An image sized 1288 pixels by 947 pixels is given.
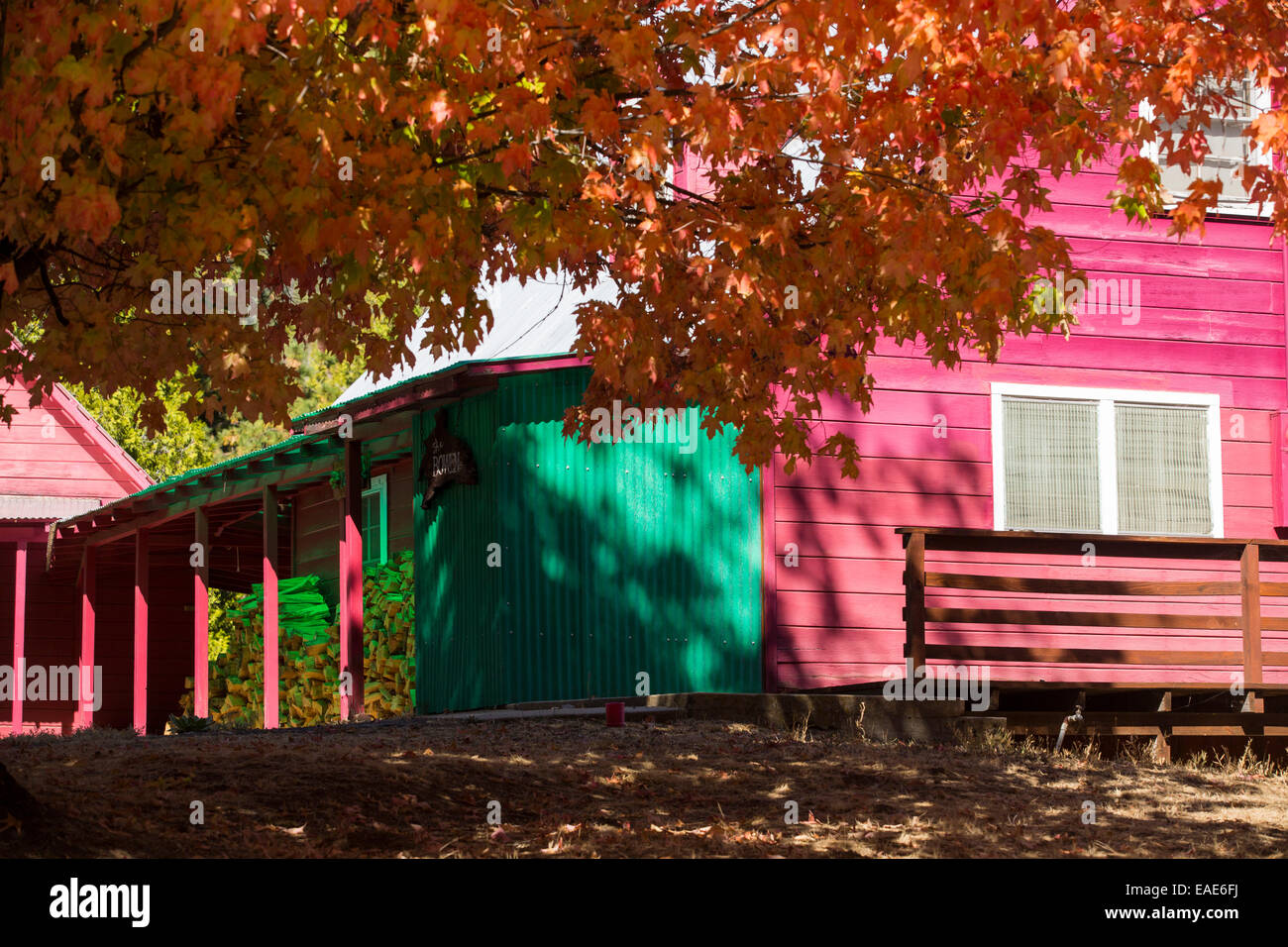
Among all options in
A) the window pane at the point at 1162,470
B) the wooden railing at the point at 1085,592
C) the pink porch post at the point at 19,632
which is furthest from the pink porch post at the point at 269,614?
the window pane at the point at 1162,470

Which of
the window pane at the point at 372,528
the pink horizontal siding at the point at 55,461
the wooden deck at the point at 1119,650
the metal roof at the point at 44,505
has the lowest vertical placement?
the wooden deck at the point at 1119,650

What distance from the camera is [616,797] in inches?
367

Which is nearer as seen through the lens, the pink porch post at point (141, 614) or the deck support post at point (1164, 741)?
the deck support post at point (1164, 741)

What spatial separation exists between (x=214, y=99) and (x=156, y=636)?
22404mm

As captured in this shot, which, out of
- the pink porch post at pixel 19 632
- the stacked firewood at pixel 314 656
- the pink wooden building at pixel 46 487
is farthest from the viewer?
the pink wooden building at pixel 46 487

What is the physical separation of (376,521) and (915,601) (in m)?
Answer: 9.47

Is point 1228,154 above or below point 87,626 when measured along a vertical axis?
above

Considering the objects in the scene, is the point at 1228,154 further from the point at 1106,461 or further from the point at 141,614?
the point at 141,614

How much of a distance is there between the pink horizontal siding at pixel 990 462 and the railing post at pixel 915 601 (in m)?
2.49

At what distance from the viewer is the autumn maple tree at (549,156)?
647 centimetres

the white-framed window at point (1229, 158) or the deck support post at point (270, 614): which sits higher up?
the white-framed window at point (1229, 158)

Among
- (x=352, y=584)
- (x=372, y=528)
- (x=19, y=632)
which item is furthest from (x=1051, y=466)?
(x=19, y=632)

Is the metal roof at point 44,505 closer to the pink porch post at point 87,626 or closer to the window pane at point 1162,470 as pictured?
the pink porch post at point 87,626

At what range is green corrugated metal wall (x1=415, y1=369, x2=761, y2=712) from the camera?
47.4ft
